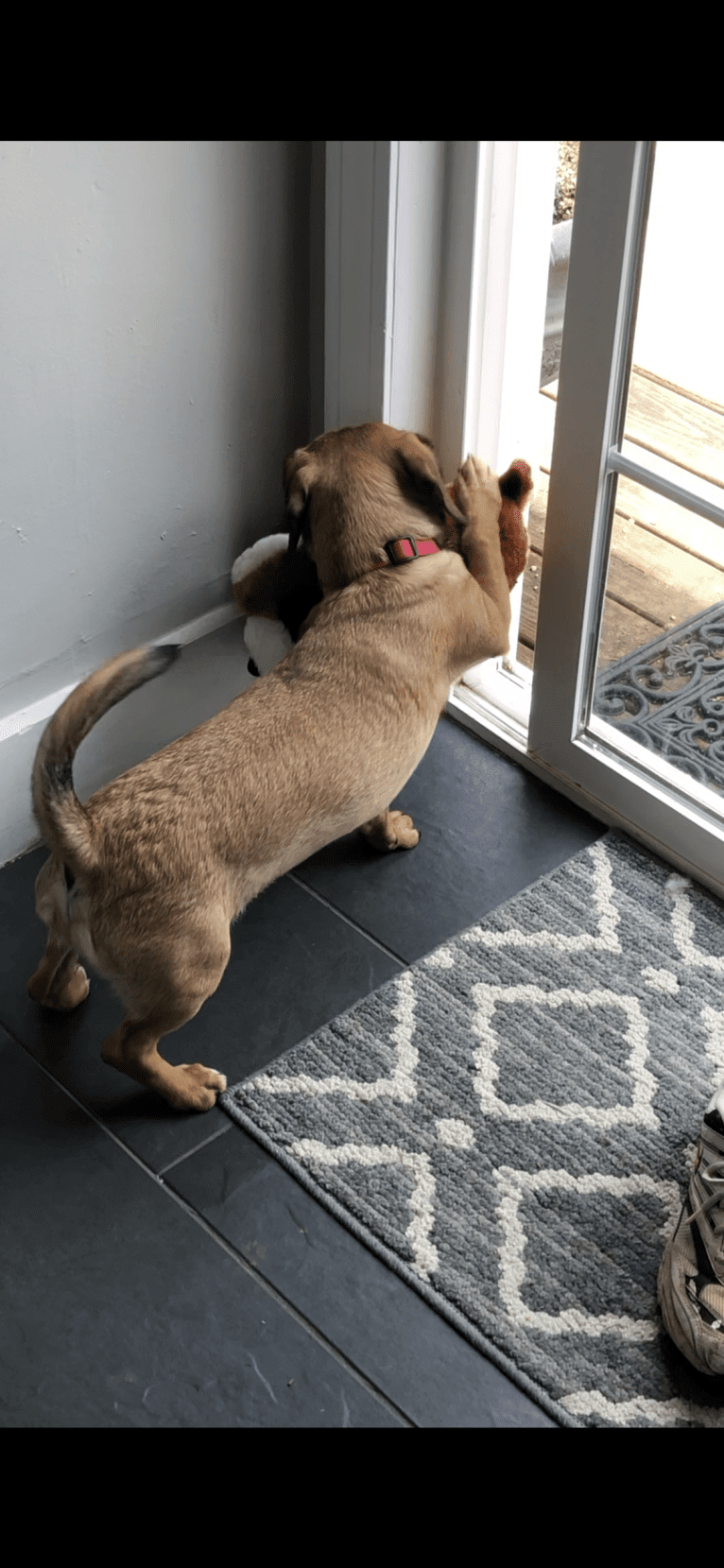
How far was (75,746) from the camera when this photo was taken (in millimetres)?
1752

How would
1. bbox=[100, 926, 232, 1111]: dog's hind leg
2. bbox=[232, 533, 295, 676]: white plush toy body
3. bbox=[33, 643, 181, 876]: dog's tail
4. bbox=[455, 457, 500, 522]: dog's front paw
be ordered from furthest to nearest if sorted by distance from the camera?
1. bbox=[232, 533, 295, 676]: white plush toy body
2. bbox=[455, 457, 500, 522]: dog's front paw
3. bbox=[100, 926, 232, 1111]: dog's hind leg
4. bbox=[33, 643, 181, 876]: dog's tail

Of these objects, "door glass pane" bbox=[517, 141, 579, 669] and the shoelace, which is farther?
"door glass pane" bbox=[517, 141, 579, 669]

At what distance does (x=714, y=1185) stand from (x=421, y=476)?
113 cm

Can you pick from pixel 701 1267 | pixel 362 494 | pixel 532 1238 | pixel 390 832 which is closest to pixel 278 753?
pixel 362 494

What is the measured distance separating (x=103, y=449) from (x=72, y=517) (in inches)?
4.8

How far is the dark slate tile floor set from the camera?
1.83 metres

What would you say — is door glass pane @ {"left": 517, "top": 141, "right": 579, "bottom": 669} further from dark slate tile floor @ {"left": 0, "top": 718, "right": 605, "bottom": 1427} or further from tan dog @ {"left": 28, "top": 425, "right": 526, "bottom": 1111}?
dark slate tile floor @ {"left": 0, "top": 718, "right": 605, "bottom": 1427}

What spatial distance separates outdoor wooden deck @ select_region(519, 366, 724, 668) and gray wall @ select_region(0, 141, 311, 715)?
0.67 m

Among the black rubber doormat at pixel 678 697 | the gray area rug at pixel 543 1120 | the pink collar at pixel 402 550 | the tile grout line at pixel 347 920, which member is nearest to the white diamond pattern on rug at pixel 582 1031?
the gray area rug at pixel 543 1120

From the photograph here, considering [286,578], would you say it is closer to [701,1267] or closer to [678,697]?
[678,697]

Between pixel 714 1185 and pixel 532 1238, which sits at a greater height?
pixel 714 1185

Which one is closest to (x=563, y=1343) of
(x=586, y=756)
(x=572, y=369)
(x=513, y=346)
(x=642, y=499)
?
(x=586, y=756)

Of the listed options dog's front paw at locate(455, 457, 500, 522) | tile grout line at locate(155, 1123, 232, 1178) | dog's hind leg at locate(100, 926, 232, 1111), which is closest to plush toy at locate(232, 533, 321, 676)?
dog's front paw at locate(455, 457, 500, 522)
